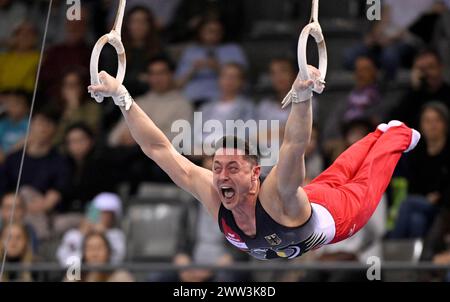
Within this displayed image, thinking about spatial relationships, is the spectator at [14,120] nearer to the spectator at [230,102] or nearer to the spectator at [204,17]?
the spectator at [204,17]

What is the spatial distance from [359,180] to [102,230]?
8.54ft

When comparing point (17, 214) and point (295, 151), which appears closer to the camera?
point (295, 151)

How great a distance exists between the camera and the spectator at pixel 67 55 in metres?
10.1

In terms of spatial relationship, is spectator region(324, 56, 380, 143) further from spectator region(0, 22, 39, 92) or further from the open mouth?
the open mouth

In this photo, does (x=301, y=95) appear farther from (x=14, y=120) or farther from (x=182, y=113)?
(x=14, y=120)

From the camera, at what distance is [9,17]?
10852mm

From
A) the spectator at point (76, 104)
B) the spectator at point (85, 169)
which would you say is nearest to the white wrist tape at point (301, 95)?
the spectator at point (85, 169)

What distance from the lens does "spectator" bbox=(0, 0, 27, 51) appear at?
10688mm

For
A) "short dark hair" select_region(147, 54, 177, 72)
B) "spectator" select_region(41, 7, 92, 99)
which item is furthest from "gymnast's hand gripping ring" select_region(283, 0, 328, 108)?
"spectator" select_region(41, 7, 92, 99)

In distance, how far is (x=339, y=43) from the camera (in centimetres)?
995

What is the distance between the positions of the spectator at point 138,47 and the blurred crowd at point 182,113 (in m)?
0.01

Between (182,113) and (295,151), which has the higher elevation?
(182,113)

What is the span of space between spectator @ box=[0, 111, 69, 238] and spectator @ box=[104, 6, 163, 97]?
0.69 m

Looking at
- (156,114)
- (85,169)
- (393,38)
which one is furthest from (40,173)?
(393,38)
